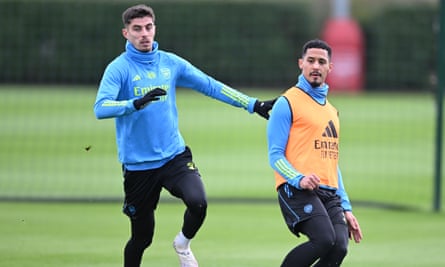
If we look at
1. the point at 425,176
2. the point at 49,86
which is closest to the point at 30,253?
the point at 49,86

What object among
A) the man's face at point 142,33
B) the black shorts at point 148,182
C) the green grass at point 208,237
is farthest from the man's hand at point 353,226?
the man's face at point 142,33

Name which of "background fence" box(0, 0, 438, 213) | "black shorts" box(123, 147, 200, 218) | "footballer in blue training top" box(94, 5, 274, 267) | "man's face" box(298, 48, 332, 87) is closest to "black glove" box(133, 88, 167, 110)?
"footballer in blue training top" box(94, 5, 274, 267)

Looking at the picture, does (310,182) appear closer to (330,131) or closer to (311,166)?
(311,166)

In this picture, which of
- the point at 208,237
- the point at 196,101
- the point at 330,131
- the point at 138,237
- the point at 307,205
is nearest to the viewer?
the point at 307,205

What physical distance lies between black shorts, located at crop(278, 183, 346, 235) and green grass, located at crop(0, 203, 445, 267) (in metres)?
2.15

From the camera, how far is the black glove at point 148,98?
7.37 metres

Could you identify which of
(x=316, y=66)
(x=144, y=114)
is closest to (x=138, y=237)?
(x=144, y=114)

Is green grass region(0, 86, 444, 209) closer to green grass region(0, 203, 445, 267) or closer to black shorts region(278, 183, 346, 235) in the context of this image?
green grass region(0, 203, 445, 267)

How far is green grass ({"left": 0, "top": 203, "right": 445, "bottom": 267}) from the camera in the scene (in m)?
9.52

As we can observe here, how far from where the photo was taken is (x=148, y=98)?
7.37 m

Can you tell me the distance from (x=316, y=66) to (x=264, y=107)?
0.83m

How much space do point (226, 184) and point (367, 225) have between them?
4.36 meters

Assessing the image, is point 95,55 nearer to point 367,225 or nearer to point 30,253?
point 367,225

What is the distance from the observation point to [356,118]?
945 inches
